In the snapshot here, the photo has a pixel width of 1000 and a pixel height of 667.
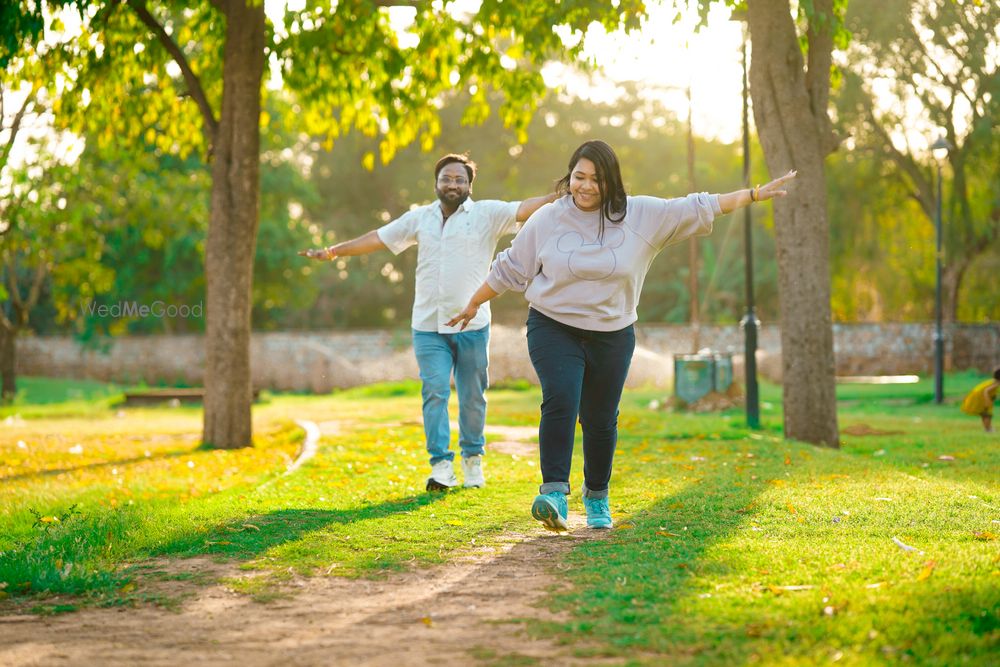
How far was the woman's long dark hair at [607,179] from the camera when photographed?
254 inches

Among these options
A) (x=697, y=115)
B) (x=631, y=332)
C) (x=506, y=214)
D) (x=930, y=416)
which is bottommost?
(x=930, y=416)

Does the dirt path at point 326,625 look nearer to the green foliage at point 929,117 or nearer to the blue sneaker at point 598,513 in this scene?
the blue sneaker at point 598,513

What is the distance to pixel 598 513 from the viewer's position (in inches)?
269

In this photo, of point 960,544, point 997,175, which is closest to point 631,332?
point 960,544

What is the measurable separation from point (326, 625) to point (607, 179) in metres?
2.91

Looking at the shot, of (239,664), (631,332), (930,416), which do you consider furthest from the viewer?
(930,416)

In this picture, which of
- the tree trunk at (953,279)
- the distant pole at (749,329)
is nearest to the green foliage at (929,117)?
the tree trunk at (953,279)

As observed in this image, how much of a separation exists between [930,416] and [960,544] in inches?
575

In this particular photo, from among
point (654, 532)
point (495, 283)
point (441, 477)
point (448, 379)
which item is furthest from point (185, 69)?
→ point (654, 532)

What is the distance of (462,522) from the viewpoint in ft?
23.2

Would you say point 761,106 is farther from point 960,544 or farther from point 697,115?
point 697,115

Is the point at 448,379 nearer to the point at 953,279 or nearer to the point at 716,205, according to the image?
the point at 716,205

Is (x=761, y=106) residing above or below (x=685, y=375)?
above

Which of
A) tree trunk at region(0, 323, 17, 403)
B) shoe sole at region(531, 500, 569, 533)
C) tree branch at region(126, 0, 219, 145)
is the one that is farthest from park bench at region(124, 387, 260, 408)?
shoe sole at region(531, 500, 569, 533)
